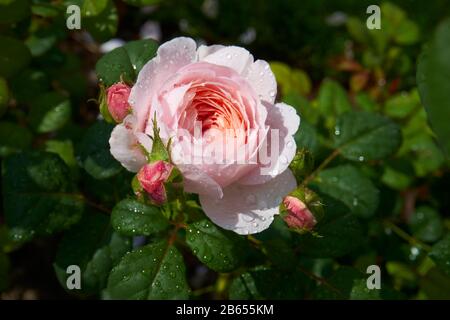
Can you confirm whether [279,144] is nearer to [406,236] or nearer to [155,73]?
[155,73]

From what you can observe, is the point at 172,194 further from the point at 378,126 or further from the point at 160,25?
the point at 160,25

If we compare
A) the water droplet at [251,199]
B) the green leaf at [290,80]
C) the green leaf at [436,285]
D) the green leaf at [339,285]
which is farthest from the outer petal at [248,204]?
the green leaf at [290,80]

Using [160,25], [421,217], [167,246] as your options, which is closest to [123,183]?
[167,246]

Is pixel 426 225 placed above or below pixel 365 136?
below

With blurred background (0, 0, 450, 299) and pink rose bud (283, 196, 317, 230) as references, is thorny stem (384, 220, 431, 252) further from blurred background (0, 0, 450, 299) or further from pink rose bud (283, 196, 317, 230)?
pink rose bud (283, 196, 317, 230)

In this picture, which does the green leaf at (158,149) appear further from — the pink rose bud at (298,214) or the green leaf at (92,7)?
the green leaf at (92,7)

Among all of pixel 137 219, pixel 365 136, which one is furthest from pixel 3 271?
pixel 365 136

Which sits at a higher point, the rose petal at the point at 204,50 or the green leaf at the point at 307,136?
the rose petal at the point at 204,50
